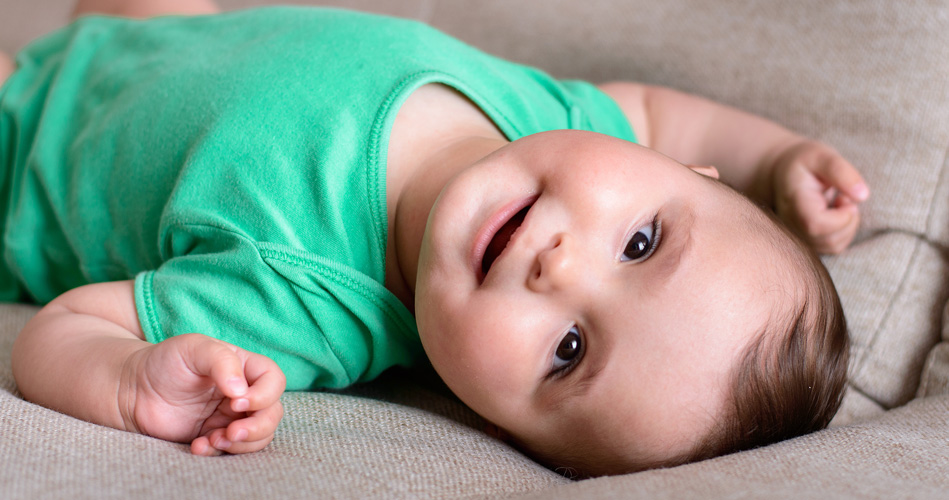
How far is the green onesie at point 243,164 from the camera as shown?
0.95m

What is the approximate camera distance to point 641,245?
2.76 feet

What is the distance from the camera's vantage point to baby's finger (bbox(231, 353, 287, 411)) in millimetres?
720

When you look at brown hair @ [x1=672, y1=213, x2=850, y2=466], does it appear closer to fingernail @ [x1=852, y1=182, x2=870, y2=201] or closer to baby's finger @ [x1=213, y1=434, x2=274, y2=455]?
fingernail @ [x1=852, y1=182, x2=870, y2=201]

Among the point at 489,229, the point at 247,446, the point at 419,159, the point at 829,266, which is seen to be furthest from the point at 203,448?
the point at 829,266

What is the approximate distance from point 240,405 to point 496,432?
0.35 meters

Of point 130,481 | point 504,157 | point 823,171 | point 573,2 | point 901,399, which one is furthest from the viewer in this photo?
point 573,2

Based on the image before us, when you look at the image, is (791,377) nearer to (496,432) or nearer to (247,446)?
(496,432)

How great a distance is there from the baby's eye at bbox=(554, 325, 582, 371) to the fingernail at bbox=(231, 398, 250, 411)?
0.33m

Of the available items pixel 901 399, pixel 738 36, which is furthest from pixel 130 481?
pixel 738 36

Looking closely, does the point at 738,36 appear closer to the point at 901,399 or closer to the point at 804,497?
the point at 901,399

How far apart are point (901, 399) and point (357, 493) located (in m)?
0.86

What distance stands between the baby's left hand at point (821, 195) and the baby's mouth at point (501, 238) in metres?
0.60

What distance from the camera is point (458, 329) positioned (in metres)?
0.83

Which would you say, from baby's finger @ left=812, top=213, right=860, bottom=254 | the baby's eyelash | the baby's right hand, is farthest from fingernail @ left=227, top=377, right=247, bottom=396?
baby's finger @ left=812, top=213, right=860, bottom=254
